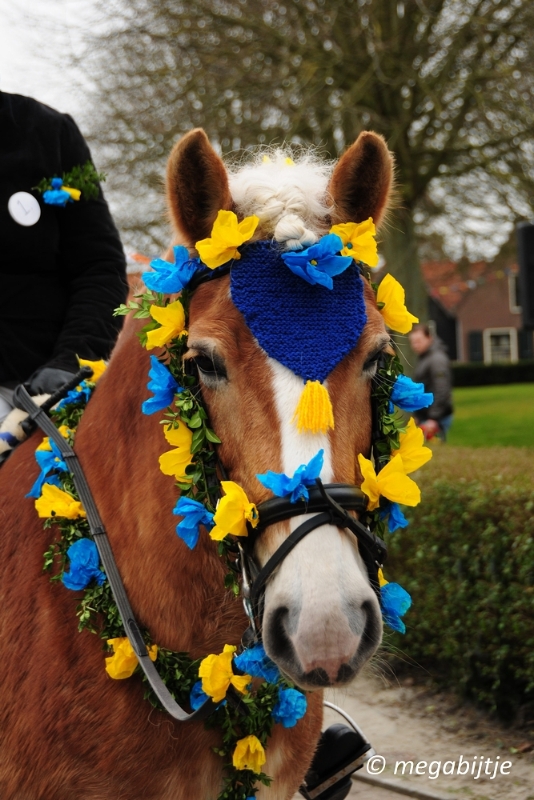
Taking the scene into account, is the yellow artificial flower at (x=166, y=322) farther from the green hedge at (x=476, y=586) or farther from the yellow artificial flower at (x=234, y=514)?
the green hedge at (x=476, y=586)

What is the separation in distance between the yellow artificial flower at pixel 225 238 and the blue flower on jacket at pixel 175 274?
0.09 m

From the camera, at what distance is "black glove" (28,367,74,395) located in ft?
9.73

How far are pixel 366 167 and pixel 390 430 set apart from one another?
73 cm

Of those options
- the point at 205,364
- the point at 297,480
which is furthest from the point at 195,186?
the point at 297,480

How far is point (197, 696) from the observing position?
2.30 m

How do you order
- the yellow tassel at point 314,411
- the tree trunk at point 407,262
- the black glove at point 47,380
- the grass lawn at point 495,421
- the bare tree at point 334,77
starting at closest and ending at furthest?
1. the yellow tassel at point 314,411
2. the black glove at point 47,380
3. the bare tree at point 334,77
4. the tree trunk at point 407,262
5. the grass lawn at point 495,421

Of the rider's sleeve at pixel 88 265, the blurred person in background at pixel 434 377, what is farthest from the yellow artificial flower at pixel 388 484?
the blurred person in background at pixel 434 377

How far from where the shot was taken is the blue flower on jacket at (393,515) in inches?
87.2

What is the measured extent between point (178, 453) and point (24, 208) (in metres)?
1.51

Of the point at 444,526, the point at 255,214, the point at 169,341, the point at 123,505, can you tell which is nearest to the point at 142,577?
the point at 123,505

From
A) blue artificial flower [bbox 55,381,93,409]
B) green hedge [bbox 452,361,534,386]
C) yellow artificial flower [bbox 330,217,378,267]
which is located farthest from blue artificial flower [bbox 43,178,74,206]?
green hedge [bbox 452,361,534,386]

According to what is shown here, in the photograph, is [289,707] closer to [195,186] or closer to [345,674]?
[345,674]

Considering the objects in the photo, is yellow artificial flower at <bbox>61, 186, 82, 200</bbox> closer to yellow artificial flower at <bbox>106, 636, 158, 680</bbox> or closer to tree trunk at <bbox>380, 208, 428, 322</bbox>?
yellow artificial flower at <bbox>106, 636, 158, 680</bbox>

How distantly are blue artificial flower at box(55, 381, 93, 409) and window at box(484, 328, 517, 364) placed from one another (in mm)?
52063
